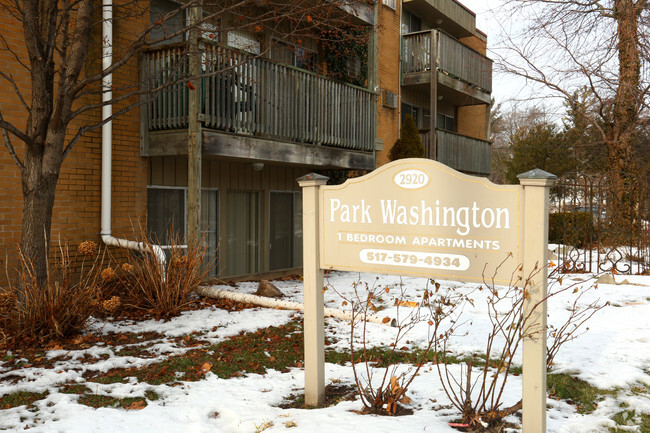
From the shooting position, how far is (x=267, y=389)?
15.8 ft

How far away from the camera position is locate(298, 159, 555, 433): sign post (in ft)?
11.2

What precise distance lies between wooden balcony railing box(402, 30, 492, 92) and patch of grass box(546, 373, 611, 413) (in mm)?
11987

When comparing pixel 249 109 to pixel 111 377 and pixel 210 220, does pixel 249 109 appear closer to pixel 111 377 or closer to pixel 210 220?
pixel 210 220

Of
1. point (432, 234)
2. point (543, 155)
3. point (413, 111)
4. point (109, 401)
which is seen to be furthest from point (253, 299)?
point (543, 155)

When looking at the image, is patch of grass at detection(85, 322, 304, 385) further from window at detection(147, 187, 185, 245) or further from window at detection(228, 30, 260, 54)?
window at detection(228, 30, 260, 54)

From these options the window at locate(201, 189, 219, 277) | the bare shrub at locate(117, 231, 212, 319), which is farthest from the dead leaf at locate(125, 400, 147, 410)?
the window at locate(201, 189, 219, 277)

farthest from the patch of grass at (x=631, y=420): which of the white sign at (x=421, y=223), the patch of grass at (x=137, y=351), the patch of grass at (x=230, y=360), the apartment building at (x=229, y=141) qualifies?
the apartment building at (x=229, y=141)

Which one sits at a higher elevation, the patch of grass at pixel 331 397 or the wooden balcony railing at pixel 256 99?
the wooden balcony railing at pixel 256 99

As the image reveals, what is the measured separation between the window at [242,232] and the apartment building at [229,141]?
0.02 m

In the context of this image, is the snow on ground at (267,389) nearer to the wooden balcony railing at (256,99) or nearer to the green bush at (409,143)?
the wooden balcony railing at (256,99)

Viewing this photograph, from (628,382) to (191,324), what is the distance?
15.9 feet

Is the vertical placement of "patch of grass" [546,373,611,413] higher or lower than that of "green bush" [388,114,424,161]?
lower

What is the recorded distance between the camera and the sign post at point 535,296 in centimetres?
334

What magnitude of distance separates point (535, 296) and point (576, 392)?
174cm
